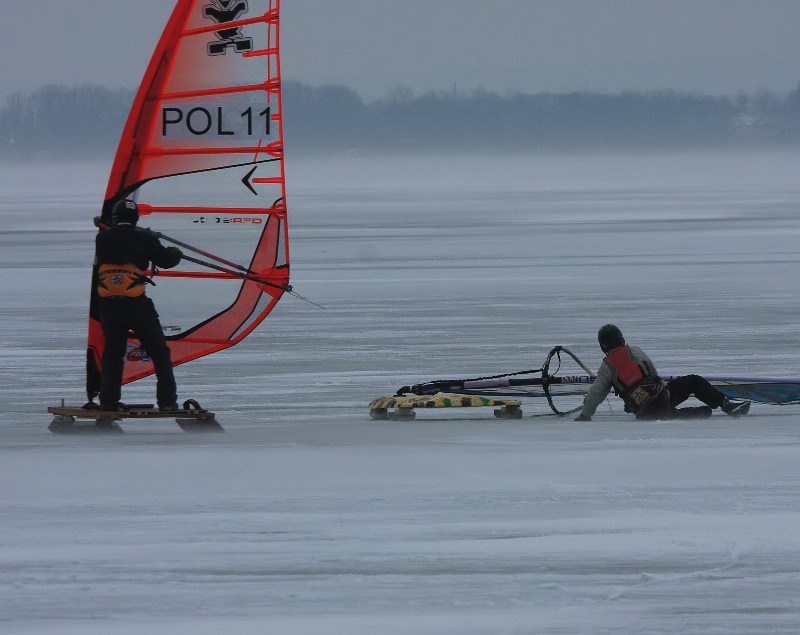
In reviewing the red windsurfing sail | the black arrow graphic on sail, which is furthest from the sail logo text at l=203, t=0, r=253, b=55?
the black arrow graphic on sail

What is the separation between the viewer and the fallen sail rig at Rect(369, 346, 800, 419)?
22.0 ft

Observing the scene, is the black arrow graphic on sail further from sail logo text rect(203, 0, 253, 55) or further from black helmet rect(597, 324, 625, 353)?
black helmet rect(597, 324, 625, 353)

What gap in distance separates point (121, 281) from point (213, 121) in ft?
3.52

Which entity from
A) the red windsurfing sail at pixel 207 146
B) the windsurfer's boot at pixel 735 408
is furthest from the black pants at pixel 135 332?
the windsurfer's boot at pixel 735 408

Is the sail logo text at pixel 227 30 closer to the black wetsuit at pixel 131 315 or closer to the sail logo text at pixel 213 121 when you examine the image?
the sail logo text at pixel 213 121

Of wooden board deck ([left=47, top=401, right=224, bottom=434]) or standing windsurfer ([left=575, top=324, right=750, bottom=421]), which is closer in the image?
wooden board deck ([left=47, top=401, right=224, bottom=434])

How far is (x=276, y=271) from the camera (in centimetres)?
680

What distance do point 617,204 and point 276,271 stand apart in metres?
25.1

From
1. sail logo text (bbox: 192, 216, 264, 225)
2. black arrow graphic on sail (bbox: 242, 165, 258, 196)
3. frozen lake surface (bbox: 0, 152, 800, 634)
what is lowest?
frozen lake surface (bbox: 0, 152, 800, 634)

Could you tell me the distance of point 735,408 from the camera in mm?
6562

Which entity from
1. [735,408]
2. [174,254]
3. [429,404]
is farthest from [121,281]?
[735,408]

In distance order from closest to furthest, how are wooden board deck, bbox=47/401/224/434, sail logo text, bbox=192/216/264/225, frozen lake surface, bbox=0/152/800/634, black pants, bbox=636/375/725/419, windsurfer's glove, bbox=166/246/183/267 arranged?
frozen lake surface, bbox=0/152/800/634 → windsurfer's glove, bbox=166/246/183/267 → wooden board deck, bbox=47/401/224/434 → black pants, bbox=636/375/725/419 → sail logo text, bbox=192/216/264/225

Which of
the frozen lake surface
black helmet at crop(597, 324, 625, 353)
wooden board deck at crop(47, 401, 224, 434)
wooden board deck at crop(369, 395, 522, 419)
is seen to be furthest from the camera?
wooden board deck at crop(369, 395, 522, 419)

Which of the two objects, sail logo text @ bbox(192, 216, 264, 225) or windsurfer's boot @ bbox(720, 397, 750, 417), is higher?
sail logo text @ bbox(192, 216, 264, 225)
